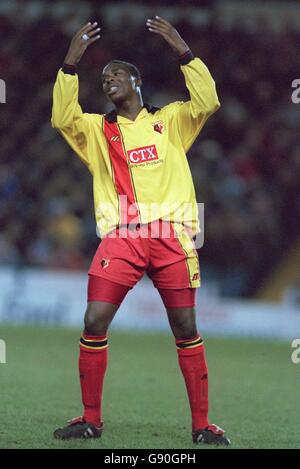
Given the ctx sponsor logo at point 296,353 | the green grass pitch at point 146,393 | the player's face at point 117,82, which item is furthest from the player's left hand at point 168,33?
the ctx sponsor logo at point 296,353

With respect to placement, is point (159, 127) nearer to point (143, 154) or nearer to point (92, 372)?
point (143, 154)

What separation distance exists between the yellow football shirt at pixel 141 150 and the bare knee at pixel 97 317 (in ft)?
1.59

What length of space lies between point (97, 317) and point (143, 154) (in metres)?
1.03

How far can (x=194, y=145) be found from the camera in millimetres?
15547

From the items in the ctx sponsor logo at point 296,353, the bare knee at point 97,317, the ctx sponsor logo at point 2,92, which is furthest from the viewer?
the ctx sponsor logo at point 2,92

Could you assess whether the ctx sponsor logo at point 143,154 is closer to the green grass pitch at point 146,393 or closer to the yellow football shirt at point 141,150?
the yellow football shirt at point 141,150

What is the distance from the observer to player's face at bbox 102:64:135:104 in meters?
5.96

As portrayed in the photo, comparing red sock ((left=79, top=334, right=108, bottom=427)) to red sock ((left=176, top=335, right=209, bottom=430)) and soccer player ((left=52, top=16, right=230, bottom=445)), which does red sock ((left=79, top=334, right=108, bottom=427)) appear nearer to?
soccer player ((left=52, top=16, right=230, bottom=445))

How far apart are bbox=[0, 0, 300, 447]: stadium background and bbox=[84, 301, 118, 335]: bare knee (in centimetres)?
454

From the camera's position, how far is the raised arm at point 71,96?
19.3ft

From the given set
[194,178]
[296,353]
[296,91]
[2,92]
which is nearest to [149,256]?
[296,353]

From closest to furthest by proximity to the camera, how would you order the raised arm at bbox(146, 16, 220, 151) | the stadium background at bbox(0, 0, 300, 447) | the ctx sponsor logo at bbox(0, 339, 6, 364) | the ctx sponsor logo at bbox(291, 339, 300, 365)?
the raised arm at bbox(146, 16, 220, 151) → the ctx sponsor logo at bbox(0, 339, 6, 364) → the ctx sponsor logo at bbox(291, 339, 300, 365) → the stadium background at bbox(0, 0, 300, 447)

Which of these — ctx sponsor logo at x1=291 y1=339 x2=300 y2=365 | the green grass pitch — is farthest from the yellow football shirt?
ctx sponsor logo at x1=291 y1=339 x2=300 y2=365
